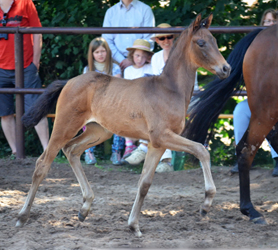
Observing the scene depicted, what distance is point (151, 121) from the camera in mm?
3127

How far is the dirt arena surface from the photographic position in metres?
2.89

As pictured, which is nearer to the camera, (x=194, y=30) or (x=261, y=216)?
(x=194, y=30)

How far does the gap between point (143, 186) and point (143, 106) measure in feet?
2.02

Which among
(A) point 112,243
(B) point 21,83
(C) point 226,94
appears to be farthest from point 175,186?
(B) point 21,83

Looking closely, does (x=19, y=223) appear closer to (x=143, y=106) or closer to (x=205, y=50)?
(x=143, y=106)

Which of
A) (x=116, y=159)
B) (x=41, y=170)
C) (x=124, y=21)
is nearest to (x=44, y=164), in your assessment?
(x=41, y=170)

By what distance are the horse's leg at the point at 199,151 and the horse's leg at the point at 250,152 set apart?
764mm

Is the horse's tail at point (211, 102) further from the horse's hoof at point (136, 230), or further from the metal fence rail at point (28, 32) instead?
the horse's hoof at point (136, 230)

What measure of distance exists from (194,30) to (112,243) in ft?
5.46

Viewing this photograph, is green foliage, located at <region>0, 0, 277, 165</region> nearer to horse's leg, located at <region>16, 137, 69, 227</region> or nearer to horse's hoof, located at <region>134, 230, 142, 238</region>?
horse's leg, located at <region>16, 137, 69, 227</region>

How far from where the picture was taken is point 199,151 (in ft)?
9.62

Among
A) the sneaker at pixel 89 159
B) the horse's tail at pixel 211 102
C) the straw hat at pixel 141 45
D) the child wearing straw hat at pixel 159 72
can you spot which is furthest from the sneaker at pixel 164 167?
the straw hat at pixel 141 45

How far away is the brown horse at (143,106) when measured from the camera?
3.07m

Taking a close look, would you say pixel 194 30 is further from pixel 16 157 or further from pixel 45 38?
pixel 45 38
